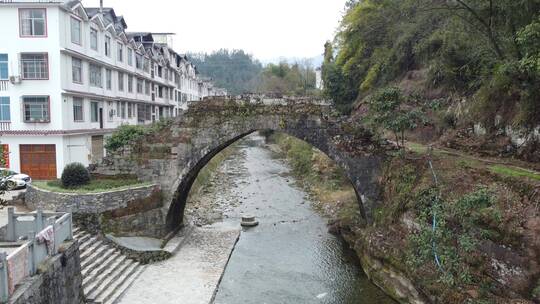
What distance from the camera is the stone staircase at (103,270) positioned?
1275cm

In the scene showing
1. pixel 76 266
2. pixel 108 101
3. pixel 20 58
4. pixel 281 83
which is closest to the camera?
pixel 76 266

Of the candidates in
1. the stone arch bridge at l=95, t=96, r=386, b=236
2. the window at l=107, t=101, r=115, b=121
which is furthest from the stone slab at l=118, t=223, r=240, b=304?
the window at l=107, t=101, r=115, b=121

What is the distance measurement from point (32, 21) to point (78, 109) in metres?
5.74

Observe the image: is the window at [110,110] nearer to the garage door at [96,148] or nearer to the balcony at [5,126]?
the garage door at [96,148]

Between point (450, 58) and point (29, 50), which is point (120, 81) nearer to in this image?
point (29, 50)

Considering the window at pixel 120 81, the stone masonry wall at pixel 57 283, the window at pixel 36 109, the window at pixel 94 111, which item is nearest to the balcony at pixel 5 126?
the window at pixel 36 109

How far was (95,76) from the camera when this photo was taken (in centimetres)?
2977

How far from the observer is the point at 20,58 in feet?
79.3

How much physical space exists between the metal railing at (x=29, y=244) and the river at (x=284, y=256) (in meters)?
5.24

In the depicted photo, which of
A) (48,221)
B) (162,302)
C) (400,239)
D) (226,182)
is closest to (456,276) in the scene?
(400,239)

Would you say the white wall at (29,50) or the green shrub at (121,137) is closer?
the green shrub at (121,137)

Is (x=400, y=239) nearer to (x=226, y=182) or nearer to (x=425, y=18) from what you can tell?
(x=425, y=18)

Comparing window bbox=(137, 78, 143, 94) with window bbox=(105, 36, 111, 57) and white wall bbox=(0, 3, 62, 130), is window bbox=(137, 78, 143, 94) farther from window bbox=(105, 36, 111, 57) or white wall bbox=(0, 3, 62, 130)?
white wall bbox=(0, 3, 62, 130)

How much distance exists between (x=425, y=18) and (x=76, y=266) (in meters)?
22.1
